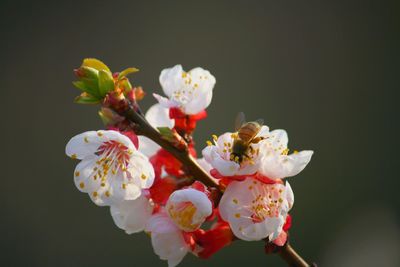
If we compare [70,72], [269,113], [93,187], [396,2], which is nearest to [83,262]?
[70,72]

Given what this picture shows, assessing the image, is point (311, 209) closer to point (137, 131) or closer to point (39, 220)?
point (39, 220)

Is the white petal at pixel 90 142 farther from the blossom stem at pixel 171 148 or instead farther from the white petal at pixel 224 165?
the white petal at pixel 224 165

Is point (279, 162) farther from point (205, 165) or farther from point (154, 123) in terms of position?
point (154, 123)

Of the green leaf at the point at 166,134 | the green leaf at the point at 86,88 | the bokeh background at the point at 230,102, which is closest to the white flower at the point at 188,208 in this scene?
the green leaf at the point at 166,134

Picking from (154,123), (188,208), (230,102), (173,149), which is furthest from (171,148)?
(230,102)

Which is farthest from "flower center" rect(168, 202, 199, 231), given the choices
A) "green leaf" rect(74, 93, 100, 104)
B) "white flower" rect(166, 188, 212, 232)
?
"green leaf" rect(74, 93, 100, 104)

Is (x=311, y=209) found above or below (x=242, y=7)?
below
